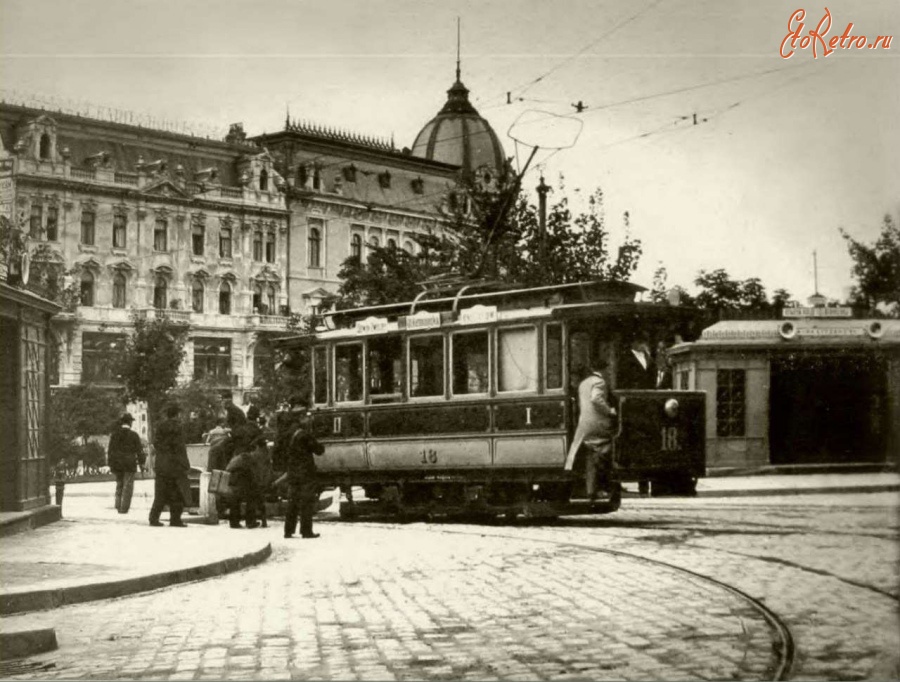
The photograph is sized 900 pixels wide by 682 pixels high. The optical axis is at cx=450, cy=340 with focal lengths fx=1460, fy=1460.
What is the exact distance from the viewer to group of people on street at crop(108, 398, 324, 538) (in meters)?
17.2

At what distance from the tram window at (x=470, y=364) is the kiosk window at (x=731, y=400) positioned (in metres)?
3.79

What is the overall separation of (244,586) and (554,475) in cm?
634

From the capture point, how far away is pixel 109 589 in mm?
11602

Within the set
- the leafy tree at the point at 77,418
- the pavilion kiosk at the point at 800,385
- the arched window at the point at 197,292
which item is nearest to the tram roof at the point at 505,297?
the pavilion kiosk at the point at 800,385

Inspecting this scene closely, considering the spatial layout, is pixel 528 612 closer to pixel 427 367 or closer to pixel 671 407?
pixel 671 407

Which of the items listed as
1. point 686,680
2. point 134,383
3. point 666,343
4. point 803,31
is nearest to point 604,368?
point 666,343

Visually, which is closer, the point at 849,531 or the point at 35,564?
the point at 35,564

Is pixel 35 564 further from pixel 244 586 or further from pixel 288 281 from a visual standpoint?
pixel 288 281

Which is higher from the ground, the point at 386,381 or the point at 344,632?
the point at 386,381

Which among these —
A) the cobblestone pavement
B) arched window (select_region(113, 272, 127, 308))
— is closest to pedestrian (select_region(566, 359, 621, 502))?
the cobblestone pavement

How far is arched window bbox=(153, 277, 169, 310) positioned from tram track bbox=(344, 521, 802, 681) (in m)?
4.70

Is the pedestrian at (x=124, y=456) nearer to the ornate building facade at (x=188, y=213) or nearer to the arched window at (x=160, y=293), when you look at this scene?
the ornate building facade at (x=188, y=213)

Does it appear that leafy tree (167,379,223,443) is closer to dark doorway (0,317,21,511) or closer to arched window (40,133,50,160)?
dark doorway (0,317,21,511)

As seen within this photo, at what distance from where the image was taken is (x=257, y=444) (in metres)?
19.4
